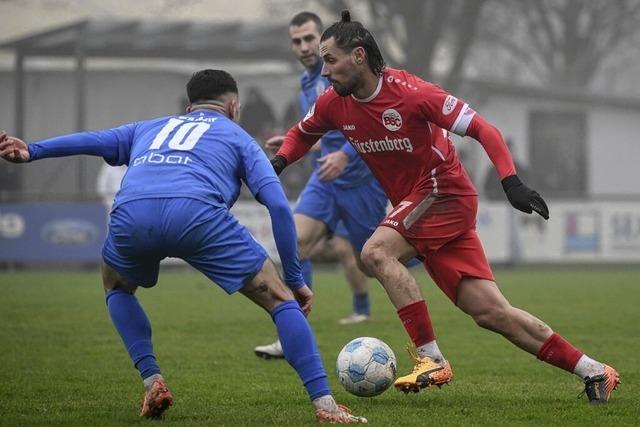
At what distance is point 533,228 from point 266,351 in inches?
574

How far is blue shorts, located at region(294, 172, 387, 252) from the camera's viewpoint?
423 inches

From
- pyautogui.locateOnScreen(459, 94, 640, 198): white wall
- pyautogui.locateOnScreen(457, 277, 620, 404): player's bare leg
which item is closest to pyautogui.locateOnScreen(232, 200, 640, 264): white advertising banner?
pyautogui.locateOnScreen(459, 94, 640, 198): white wall

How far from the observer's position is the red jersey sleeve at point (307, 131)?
24.8ft

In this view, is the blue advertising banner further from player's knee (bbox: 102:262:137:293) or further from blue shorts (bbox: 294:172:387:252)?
player's knee (bbox: 102:262:137:293)

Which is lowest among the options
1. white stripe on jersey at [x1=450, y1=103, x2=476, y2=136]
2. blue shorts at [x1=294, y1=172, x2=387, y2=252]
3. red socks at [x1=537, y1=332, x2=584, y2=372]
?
red socks at [x1=537, y1=332, x2=584, y2=372]

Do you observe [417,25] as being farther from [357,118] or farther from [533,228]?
[357,118]

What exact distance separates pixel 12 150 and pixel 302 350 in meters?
1.83

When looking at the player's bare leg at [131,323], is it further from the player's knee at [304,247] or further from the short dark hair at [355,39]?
the player's knee at [304,247]

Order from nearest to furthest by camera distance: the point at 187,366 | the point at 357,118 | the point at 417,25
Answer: the point at 357,118 → the point at 187,366 → the point at 417,25

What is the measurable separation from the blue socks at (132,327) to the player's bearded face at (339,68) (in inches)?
67.8

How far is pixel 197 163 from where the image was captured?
6.33 meters

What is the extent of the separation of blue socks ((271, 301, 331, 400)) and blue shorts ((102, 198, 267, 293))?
288mm

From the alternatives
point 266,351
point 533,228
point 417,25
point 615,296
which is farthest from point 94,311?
point 417,25

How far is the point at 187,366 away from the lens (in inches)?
358
